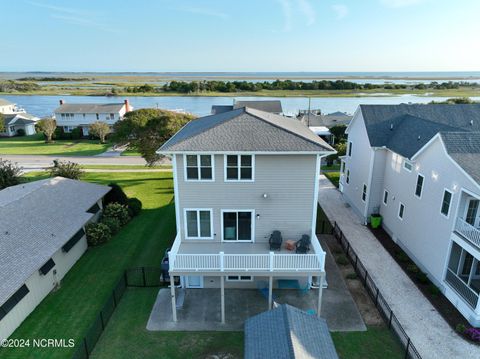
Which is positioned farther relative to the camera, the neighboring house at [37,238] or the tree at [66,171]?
the tree at [66,171]

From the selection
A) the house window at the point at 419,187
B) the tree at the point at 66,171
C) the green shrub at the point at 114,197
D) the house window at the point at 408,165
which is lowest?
the green shrub at the point at 114,197

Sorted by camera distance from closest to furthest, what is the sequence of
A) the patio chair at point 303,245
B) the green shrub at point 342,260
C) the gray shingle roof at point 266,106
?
the patio chair at point 303,245 → the green shrub at point 342,260 → the gray shingle roof at point 266,106

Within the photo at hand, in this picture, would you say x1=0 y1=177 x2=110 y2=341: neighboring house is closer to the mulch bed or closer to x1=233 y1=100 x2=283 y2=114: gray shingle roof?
the mulch bed

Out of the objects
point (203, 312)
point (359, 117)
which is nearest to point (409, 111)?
point (359, 117)

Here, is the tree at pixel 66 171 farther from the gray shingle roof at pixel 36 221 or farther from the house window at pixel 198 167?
the house window at pixel 198 167

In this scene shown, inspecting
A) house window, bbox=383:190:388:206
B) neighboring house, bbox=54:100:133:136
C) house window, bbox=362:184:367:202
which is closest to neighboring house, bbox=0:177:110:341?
house window, bbox=362:184:367:202

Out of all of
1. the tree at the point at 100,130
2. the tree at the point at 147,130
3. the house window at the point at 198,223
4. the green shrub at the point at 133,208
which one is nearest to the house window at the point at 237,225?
the house window at the point at 198,223

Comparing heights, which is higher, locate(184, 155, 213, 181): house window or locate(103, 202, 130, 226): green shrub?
locate(184, 155, 213, 181): house window
